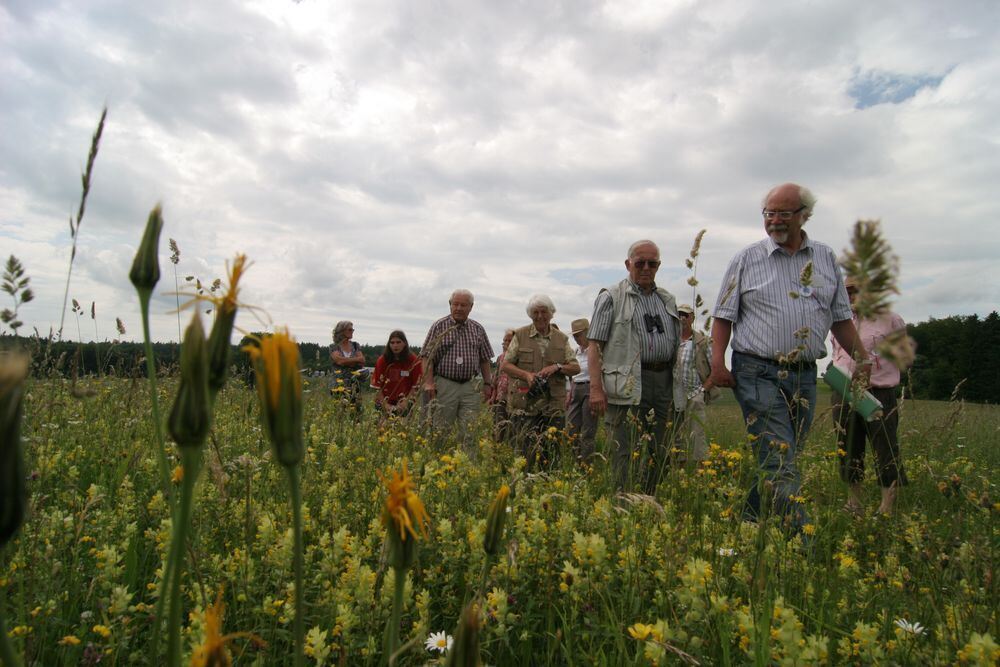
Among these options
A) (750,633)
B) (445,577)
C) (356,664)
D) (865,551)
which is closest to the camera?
(750,633)

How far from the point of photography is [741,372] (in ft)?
13.4

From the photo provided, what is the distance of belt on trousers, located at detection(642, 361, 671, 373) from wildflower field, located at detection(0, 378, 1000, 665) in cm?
213

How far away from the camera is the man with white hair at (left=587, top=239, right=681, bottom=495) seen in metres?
5.08

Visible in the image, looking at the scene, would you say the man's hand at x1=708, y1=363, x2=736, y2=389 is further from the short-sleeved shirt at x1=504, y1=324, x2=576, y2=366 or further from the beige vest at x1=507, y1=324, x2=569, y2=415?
the short-sleeved shirt at x1=504, y1=324, x2=576, y2=366

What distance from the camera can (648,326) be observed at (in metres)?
5.10

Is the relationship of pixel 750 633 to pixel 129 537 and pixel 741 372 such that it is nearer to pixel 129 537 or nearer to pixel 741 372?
pixel 129 537

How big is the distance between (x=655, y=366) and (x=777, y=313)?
1.35 m

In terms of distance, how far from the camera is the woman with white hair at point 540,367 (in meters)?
7.08

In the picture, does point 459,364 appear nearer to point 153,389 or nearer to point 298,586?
point 153,389

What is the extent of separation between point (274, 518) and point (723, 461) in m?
2.92

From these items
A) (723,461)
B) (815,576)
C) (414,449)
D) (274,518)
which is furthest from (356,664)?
(723,461)

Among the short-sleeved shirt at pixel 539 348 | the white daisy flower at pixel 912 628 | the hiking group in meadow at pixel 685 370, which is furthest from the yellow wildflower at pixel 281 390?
the short-sleeved shirt at pixel 539 348

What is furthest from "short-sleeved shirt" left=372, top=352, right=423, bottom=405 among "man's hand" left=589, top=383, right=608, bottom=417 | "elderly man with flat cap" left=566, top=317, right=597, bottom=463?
"man's hand" left=589, top=383, right=608, bottom=417

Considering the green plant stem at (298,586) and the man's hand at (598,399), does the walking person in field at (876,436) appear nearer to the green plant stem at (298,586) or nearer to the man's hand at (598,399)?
the man's hand at (598,399)
